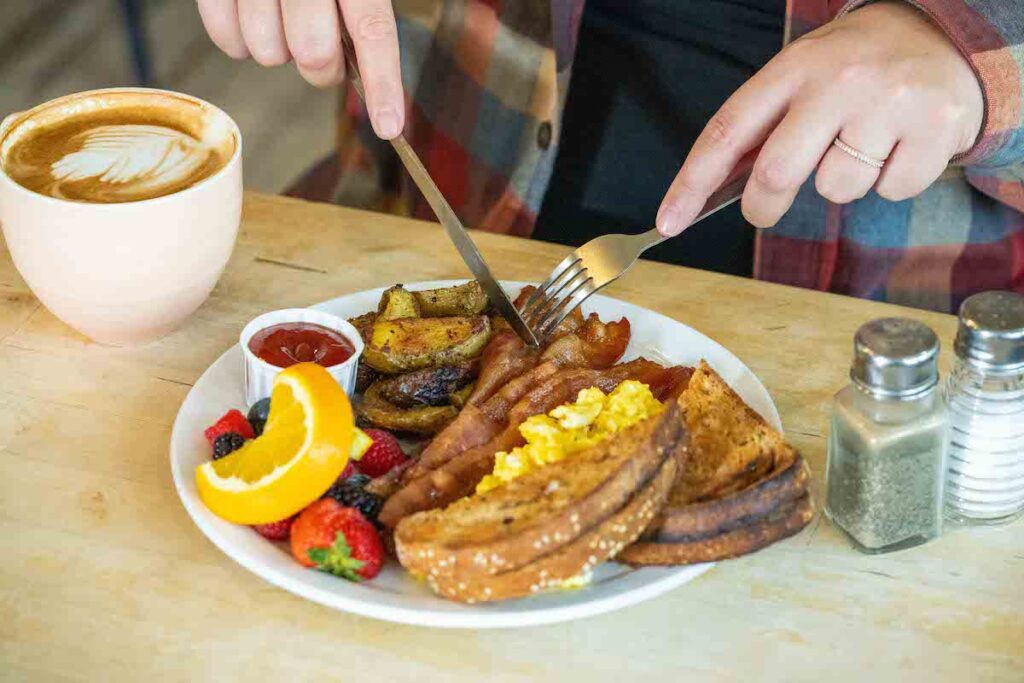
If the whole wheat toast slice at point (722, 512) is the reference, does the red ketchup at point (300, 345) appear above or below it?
below

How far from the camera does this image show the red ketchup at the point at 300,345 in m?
1.66

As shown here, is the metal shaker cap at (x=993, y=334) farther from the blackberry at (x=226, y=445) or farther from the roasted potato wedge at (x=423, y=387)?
the blackberry at (x=226, y=445)

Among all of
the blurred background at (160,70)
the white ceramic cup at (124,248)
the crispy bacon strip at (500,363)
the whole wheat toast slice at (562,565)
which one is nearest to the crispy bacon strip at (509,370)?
the crispy bacon strip at (500,363)

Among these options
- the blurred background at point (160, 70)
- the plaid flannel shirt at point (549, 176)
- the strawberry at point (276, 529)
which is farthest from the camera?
the blurred background at point (160, 70)

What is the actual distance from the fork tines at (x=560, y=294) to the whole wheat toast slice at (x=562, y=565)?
51cm

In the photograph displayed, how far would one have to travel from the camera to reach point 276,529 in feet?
4.62

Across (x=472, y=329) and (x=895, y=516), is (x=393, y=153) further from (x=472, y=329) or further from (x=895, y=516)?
(x=895, y=516)

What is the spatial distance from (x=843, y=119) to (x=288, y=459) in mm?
861

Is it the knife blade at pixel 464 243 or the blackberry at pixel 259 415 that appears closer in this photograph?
the blackberry at pixel 259 415

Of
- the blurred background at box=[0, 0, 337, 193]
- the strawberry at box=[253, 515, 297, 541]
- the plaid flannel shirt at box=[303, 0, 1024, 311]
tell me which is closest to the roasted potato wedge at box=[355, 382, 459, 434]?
the strawberry at box=[253, 515, 297, 541]

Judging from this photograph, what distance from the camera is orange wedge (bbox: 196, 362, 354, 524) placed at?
137cm

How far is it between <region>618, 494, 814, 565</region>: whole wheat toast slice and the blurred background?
3.20 m

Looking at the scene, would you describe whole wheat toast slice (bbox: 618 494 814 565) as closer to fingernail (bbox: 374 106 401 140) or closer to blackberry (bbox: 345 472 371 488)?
blackberry (bbox: 345 472 371 488)

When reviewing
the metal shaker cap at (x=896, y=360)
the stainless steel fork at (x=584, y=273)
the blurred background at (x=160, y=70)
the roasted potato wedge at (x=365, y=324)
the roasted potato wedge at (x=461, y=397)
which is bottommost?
the blurred background at (x=160, y=70)
